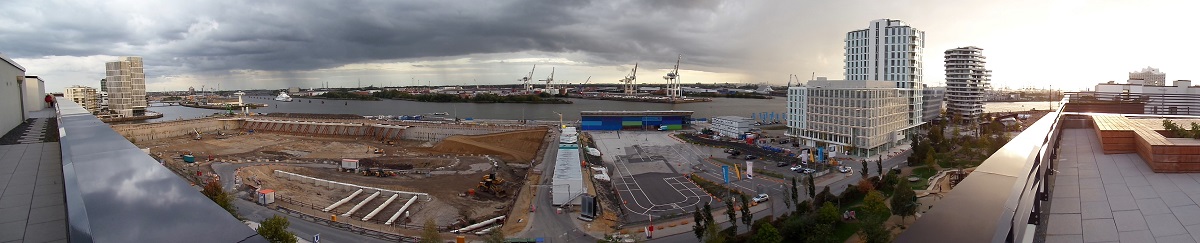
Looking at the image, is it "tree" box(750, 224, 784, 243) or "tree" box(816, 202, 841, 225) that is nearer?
"tree" box(750, 224, 784, 243)

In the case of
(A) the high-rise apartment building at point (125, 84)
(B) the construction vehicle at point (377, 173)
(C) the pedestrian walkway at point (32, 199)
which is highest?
(A) the high-rise apartment building at point (125, 84)

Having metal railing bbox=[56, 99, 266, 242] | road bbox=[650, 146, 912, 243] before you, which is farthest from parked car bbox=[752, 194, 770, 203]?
metal railing bbox=[56, 99, 266, 242]

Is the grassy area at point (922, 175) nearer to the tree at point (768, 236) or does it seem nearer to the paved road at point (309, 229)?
the tree at point (768, 236)

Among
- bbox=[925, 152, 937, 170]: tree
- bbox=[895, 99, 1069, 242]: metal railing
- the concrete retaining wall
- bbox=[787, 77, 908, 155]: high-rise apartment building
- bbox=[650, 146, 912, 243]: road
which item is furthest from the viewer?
the concrete retaining wall

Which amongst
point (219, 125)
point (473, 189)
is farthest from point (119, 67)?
point (473, 189)

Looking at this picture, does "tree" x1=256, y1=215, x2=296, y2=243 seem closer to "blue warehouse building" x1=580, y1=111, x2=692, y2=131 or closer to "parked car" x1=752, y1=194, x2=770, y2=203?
"parked car" x1=752, y1=194, x2=770, y2=203

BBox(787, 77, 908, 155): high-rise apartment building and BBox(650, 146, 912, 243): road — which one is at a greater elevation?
BBox(787, 77, 908, 155): high-rise apartment building

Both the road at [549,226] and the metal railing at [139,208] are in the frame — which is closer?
the metal railing at [139,208]

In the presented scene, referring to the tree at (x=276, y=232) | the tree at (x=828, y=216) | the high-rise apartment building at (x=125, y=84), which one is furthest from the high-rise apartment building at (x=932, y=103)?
the high-rise apartment building at (x=125, y=84)
